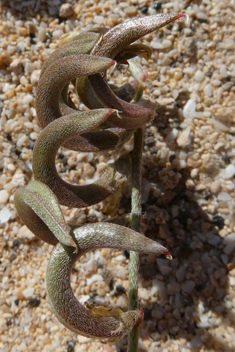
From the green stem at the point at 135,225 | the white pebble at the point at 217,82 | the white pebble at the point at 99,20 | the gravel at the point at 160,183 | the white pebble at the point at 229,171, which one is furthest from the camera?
the white pebble at the point at 99,20

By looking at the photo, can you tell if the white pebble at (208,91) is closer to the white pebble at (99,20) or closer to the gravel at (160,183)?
the gravel at (160,183)

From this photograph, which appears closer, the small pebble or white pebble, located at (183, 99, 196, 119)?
white pebble, located at (183, 99, 196, 119)

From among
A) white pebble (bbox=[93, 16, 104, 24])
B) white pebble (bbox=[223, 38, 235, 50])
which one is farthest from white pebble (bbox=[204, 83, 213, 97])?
white pebble (bbox=[93, 16, 104, 24])

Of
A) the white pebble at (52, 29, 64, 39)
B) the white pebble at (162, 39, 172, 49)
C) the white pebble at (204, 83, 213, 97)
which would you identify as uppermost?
the white pebble at (52, 29, 64, 39)

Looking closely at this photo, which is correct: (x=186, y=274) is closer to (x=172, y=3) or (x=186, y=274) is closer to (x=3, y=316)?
(x=3, y=316)

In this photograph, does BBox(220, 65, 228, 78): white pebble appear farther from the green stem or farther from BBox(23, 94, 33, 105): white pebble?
BBox(23, 94, 33, 105): white pebble

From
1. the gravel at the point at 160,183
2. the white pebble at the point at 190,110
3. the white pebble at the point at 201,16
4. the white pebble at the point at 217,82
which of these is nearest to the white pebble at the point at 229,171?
the gravel at the point at 160,183

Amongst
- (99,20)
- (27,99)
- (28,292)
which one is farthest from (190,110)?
(28,292)
